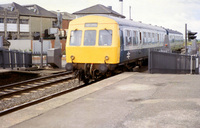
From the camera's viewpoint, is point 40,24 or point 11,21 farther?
point 40,24

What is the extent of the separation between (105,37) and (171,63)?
21.7ft

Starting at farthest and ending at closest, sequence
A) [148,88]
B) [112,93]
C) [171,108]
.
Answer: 1. [148,88]
2. [112,93]
3. [171,108]

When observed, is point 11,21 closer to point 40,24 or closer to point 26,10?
point 26,10

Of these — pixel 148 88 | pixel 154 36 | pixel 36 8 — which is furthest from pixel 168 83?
pixel 36 8

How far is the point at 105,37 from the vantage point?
1259 centimetres

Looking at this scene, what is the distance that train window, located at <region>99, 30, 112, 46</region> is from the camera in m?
12.5

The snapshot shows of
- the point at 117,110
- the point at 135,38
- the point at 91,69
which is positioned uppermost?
the point at 135,38

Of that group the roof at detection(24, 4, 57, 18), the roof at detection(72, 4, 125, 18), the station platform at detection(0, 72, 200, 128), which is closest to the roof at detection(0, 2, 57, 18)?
the roof at detection(24, 4, 57, 18)

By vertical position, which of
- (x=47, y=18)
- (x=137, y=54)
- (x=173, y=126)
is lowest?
(x=173, y=126)

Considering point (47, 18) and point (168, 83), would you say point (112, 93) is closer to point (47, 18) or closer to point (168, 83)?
point (168, 83)

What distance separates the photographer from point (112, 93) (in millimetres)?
8305

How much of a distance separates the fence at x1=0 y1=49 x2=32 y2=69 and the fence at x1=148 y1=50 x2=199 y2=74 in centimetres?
1083

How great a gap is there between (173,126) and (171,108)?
51.9 inches

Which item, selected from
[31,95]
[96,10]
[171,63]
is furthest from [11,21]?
[31,95]
